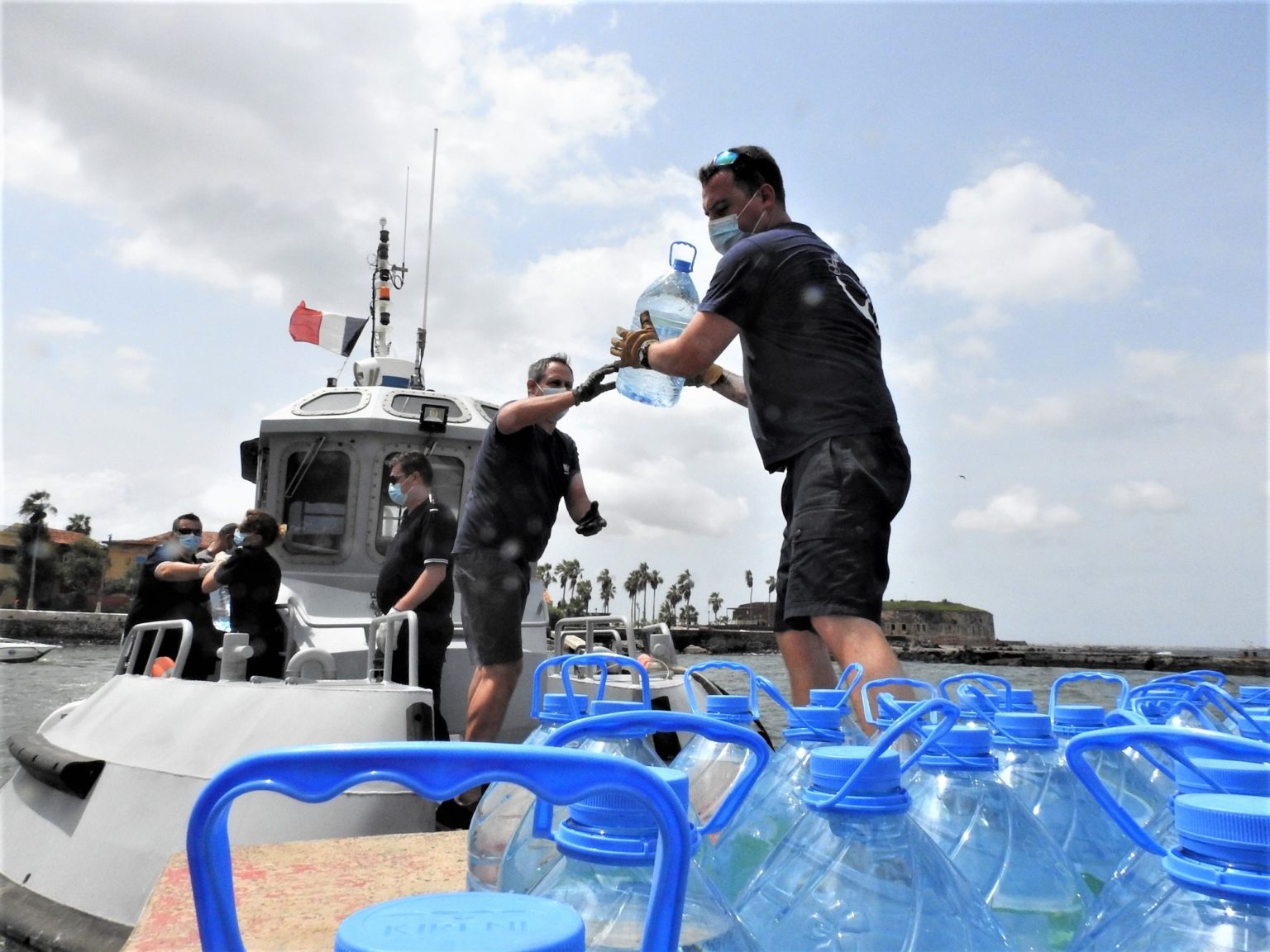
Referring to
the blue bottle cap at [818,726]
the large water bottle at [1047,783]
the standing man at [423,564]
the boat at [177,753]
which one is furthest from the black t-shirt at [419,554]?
the large water bottle at [1047,783]

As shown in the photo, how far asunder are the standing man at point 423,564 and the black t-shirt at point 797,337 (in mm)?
3116

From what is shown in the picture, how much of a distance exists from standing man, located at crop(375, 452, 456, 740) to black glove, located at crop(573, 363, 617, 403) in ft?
7.24

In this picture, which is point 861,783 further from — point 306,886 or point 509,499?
point 509,499

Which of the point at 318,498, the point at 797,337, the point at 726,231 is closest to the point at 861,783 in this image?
the point at 797,337

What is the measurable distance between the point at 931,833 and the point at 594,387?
2.43 m

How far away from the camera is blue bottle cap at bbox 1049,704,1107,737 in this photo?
1202 millimetres

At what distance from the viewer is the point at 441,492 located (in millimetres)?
7750

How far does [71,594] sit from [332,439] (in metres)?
85.9

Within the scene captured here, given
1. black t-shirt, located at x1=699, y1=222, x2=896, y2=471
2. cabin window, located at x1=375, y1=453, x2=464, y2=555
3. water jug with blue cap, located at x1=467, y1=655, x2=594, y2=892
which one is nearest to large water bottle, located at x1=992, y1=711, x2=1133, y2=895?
water jug with blue cap, located at x1=467, y1=655, x2=594, y2=892

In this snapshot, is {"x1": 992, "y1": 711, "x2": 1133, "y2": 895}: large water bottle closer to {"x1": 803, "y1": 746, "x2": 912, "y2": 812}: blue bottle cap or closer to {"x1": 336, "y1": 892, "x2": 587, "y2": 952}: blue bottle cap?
{"x1": 803, "y1": 746, "x2": 912, "y2": 812}: blue bottle cap

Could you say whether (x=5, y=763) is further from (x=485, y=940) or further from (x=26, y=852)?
(x=485, y=940)

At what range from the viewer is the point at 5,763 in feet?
36.7

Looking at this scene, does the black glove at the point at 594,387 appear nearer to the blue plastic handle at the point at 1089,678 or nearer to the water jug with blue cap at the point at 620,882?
the blue plastic handle at the point at 1089,678

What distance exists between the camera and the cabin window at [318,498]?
24.8 ft
